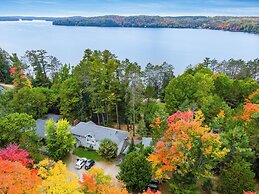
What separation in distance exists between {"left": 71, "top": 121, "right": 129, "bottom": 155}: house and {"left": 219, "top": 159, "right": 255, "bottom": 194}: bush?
12.4 m

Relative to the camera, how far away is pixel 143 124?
1258 inches

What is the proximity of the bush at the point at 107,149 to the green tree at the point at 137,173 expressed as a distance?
5.69m

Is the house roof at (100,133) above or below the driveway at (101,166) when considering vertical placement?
above

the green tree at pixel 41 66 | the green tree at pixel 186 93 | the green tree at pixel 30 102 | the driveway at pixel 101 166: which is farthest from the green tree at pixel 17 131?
the green tree at pixel 41 66

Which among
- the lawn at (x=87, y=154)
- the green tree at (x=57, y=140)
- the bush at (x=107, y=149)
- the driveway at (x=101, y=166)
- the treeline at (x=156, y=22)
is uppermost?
the green tree at (x=57, y=140)

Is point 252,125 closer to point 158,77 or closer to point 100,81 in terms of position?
point 100,81

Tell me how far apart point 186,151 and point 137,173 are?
527 cm

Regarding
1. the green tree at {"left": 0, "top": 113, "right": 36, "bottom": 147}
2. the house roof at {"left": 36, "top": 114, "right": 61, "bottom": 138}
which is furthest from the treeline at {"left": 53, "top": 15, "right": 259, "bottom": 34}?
the green tree at {"left": 0, "top": 113, "right": 36, "bottom": 147}

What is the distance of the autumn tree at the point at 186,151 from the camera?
58.0ft

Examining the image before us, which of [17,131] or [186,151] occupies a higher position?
[186,151]

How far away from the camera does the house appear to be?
29391mm

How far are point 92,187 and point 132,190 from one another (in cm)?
614

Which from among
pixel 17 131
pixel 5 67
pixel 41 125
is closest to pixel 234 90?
pixel 41 125

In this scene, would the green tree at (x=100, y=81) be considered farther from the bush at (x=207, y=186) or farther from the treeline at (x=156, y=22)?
the treeline at (x=156, y=22)
